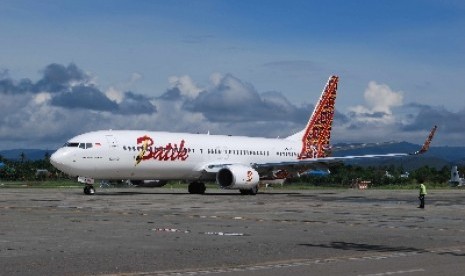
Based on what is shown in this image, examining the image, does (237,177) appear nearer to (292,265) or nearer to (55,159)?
(55,159)

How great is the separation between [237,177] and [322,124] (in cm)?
1992

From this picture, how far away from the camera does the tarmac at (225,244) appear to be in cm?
1522

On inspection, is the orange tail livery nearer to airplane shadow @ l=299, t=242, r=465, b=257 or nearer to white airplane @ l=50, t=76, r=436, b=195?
white airplane @ l=50, t=76, r=436, b=195

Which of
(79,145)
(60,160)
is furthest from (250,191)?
(60,160)

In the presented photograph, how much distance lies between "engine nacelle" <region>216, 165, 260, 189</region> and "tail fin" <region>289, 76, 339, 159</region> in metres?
15.0

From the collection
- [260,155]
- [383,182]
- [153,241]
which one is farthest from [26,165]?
[153,241]

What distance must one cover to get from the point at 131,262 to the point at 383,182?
110 meters

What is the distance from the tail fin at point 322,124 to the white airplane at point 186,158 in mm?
966

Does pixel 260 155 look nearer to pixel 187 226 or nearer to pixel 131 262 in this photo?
pixel 187 226

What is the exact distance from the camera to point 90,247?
1856 cm

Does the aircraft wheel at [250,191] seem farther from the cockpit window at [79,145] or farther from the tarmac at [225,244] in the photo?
the tarmac at [225,244]

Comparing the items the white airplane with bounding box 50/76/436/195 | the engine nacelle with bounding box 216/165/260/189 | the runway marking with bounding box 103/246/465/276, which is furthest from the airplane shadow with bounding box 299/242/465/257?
the engine nacelle with bounding box 216/165/260/189

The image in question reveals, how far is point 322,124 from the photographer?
7462cm

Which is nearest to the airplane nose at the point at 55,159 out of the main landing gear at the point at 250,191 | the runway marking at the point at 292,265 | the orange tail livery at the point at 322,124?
the main landing gear at the point at 250,191
